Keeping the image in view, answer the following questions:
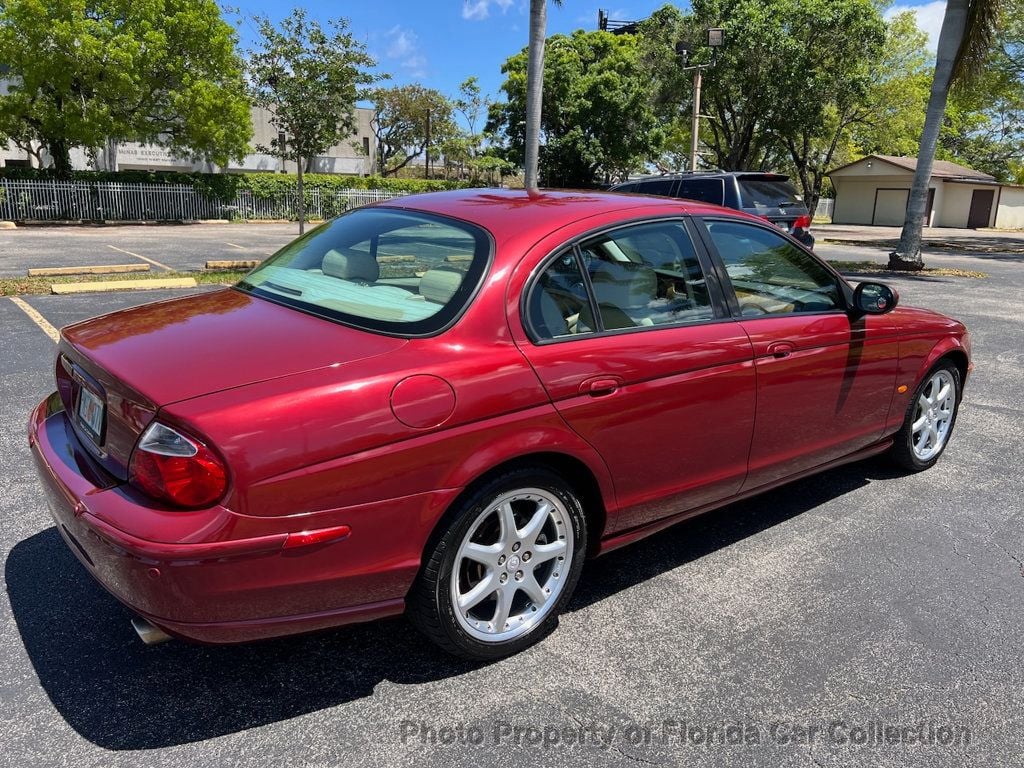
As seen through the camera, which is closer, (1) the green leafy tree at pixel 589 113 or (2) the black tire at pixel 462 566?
(2) the black tire at pixel 462 566

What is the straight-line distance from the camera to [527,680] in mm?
2672

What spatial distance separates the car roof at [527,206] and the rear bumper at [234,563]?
118cm

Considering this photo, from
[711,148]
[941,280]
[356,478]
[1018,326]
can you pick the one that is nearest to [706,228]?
[356,478]

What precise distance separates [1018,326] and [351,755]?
10208 millimetres

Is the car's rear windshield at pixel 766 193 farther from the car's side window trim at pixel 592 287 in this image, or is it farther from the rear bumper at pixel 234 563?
the rear bumper at pixel 234 563

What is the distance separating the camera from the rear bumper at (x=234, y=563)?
2115mm

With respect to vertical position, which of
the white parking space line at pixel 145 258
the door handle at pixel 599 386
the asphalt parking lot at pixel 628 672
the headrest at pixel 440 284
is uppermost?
the headrest at pixel 440 284

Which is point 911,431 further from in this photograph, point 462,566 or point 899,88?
point 899,88

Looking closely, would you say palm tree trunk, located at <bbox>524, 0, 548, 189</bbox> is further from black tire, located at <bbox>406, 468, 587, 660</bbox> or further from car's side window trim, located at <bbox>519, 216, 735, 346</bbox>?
black tire, located at <bbox>406, 468, 587, 660</bbox>

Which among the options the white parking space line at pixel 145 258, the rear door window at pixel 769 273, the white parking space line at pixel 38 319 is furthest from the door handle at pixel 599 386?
the white parking space line at pixel 145 258

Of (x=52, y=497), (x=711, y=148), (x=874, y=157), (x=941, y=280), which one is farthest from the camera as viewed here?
(x=874, y=157)

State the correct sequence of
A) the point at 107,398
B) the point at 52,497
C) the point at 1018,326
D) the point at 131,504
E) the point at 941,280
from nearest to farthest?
the point at 131,504 → the point at 107,398 → the point at 52,497 → the point at 1018,326 → the point at 941,280

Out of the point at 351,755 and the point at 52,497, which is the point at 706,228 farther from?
the point at 52,497

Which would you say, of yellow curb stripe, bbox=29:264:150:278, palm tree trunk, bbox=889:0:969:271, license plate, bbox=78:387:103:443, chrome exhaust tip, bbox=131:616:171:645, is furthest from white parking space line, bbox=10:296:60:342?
palm tree trunk, bbox=889:0:969:271
